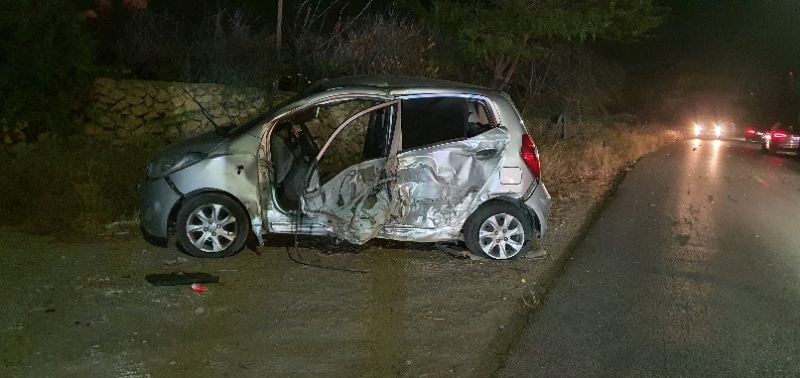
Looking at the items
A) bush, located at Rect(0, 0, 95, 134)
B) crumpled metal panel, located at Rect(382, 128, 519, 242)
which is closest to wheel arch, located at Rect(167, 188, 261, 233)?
crumpled metal panel, located at Rect(382, 128, 519, 242)

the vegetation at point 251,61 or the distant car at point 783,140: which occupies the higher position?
the vegetation at point 251,61

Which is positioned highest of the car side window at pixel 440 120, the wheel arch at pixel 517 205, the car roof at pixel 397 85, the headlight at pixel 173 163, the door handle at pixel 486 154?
the car roof at pixel 397 85

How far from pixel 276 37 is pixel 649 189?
300 inches

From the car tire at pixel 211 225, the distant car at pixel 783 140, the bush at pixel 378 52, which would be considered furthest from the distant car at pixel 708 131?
the car tire at pixel 211 225

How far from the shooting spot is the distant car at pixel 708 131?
41812 mm

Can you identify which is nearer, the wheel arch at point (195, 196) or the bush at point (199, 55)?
the wheel arch at point (195, 196)

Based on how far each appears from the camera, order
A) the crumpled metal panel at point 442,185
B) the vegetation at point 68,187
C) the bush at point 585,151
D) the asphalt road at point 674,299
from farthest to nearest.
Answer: the bush at point 585,151
the vegetation at point 68,187
the crumpled metal panel at point 442,185
the asphalt road at point 674,299

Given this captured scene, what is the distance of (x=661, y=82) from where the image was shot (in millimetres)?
43406

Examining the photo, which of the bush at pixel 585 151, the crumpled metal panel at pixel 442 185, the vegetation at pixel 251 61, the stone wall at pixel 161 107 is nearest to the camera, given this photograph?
the crumpled metal panel at pixel 442 185

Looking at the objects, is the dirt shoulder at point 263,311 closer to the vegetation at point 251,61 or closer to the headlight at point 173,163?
the headlight at point 173,163

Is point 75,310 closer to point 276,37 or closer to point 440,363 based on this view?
point 440,363

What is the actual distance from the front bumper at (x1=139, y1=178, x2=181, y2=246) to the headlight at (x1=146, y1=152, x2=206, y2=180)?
7 centimetres

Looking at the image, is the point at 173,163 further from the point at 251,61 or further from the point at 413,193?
the point at 251,61

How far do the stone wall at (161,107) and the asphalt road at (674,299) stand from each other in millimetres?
6151
